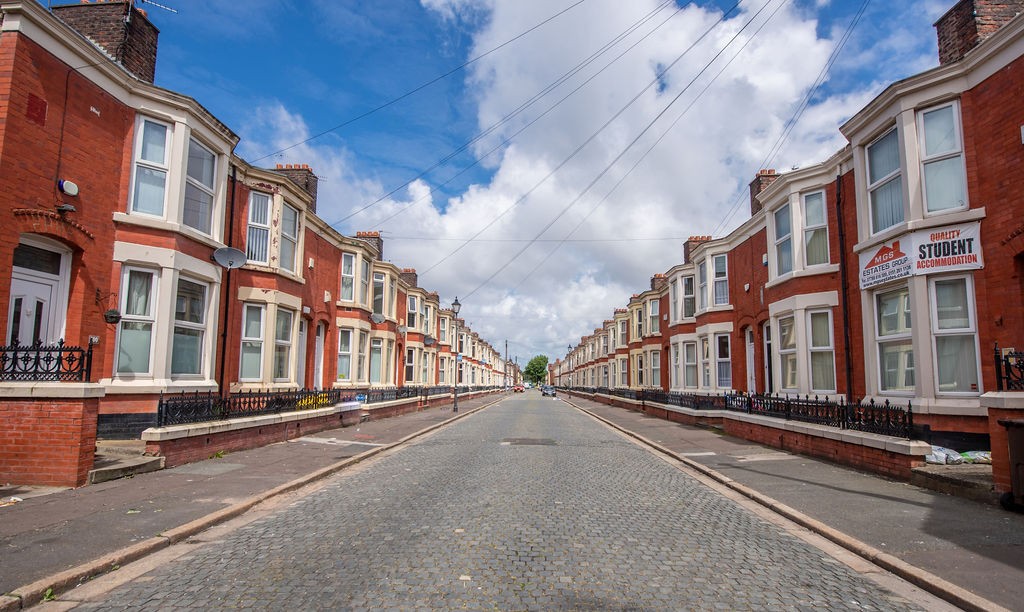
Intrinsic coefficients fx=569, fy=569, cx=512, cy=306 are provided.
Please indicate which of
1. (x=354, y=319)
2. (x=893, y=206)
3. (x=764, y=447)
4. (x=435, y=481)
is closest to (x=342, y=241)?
(x=354, y=319)

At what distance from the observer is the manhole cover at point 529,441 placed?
15473 mm

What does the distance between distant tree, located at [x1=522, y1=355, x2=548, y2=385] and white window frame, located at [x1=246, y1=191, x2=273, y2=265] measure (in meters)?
166

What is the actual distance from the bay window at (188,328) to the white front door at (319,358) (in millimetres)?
8074

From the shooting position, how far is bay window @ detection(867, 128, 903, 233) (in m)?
11.7

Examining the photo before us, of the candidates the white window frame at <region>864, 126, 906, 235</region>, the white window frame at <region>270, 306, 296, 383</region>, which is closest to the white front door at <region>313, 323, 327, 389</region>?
the white window frame at <region>270, 306, 296, 383</region>

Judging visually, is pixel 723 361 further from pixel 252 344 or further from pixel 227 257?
pixel 227 257

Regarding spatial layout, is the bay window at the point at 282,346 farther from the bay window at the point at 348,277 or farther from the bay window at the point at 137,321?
the bay window at the point at 348,277

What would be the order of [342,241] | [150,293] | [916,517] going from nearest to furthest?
[916,517] < [150,293] < [342,241]

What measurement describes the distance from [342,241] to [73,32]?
13.1 metres

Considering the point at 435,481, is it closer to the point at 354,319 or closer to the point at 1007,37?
the point at 1007,37

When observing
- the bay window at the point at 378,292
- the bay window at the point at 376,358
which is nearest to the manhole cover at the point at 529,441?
the bay window at the point at 376,358

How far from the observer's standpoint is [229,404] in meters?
12.6

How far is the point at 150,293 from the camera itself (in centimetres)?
1175

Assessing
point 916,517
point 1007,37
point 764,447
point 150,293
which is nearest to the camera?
point 916,517
